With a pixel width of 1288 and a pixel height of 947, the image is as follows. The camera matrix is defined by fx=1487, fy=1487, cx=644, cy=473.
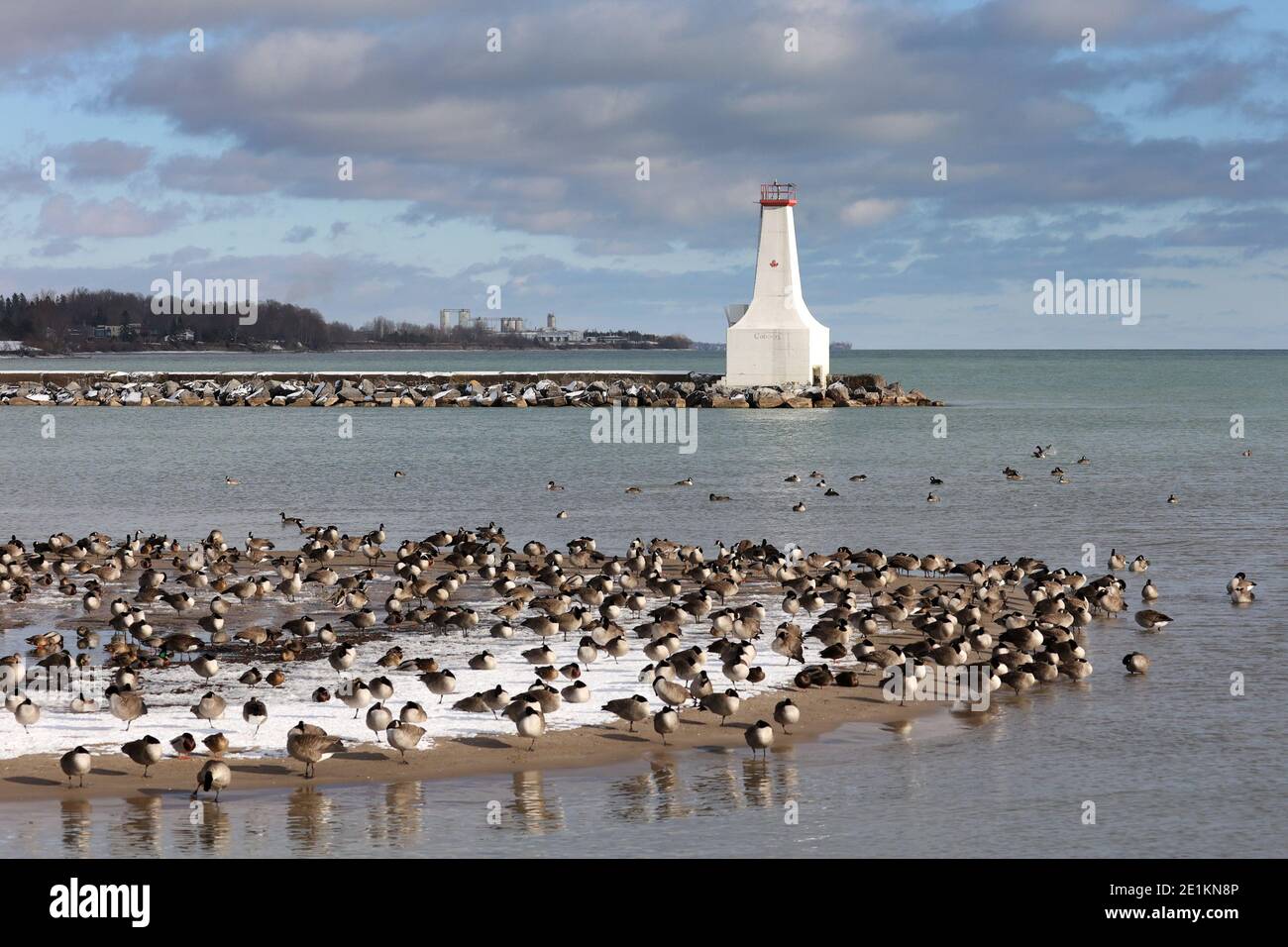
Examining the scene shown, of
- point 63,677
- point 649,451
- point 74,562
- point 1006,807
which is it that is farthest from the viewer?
point 649,451

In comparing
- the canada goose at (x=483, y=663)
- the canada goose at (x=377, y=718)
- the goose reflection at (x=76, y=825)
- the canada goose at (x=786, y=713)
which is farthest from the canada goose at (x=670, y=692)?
the goose reflection at (x=76, y=825)

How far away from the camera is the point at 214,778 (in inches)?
598

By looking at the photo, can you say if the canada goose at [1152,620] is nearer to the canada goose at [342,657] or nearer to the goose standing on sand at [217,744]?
the canada goose at [342,657]

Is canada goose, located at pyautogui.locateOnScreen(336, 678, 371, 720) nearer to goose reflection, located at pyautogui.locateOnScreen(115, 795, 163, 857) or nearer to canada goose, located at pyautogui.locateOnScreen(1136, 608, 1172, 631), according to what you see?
goose reflection, located at pyautogui.locateOnScreen(115, 795, 163, 857)

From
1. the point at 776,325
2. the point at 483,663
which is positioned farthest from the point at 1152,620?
the point at 776,325

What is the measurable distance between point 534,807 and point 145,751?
427 centimetres

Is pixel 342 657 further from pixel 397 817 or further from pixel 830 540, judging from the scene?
pixel 830 540

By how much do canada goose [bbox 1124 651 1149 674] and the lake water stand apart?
32 cm

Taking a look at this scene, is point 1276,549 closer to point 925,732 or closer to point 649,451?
point 925,732

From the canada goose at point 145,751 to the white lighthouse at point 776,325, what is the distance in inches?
2710
